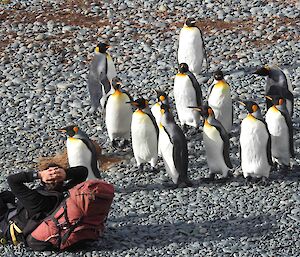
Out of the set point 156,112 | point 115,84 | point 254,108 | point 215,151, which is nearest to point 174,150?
point 215,151

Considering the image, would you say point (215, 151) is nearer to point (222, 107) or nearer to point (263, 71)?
point (222, 107)

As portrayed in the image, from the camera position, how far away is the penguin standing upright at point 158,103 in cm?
1181

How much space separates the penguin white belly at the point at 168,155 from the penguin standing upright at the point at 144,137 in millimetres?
268

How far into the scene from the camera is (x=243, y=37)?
15.1 m

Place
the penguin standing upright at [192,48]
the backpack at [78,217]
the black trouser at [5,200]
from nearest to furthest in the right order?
1. the backpack at [78,217]
2. the black trouser at [5,200]
3. the penguin standing upright at [192,48]

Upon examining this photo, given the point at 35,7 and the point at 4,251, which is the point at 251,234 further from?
the point at 35,7

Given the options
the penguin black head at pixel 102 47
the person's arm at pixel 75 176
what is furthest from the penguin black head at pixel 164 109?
the penguin black head at pixel 102 47

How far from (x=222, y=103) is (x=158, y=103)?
729 mm

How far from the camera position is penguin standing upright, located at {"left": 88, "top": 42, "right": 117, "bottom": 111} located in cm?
1312

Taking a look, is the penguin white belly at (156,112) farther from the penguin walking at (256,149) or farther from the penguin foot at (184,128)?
the penguin walking at (256,149)

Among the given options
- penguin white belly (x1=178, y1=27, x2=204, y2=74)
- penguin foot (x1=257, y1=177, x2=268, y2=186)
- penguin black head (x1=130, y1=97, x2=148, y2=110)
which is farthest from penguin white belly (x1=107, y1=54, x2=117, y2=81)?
penguin foot (x1=257, y1=177, x2=268, y2=186)

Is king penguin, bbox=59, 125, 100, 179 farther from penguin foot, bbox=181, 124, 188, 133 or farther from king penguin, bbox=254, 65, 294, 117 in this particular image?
king penguin, bbox=254, 65, 294, 117

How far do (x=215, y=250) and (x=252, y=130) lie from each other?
1.79 metres

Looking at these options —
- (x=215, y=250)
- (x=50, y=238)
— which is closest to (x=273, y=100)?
(x=215, y=250)
